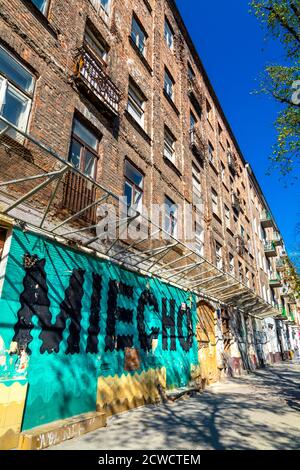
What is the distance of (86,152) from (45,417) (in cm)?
587

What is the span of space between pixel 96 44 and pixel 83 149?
3.97 metres

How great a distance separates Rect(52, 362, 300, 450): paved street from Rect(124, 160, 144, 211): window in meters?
5.76

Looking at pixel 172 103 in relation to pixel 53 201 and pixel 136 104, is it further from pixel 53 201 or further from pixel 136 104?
pixel 53 201

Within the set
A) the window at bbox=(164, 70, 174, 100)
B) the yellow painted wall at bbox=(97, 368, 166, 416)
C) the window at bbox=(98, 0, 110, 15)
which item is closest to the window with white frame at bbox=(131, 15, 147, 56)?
the window at bbox=(98, 0, 110, 15)

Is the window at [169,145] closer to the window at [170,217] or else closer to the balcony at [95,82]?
the window at [170,217]

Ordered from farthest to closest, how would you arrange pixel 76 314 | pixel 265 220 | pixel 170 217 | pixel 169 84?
pixel 265 220 < pixel 169 84 < pixel 170 217 < pixel 76 314

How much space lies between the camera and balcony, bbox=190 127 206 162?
1454 centimetres

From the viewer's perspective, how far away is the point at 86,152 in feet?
24.7

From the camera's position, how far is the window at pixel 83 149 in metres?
7.19

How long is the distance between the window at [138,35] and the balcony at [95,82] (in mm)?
3672

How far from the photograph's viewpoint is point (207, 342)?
1254cm

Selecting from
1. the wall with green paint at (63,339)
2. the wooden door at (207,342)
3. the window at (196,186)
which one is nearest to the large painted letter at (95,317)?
the wall with green paint at (63,339)

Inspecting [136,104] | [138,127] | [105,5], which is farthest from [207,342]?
[105,5]

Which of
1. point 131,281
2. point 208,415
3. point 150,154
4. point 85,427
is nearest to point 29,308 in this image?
point 85,427
